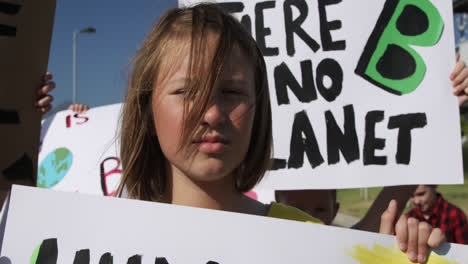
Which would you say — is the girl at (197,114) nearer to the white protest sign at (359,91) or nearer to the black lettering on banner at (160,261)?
the black lettering on banner at (160,261)

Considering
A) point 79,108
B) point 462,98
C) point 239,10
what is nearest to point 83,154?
point 79,108

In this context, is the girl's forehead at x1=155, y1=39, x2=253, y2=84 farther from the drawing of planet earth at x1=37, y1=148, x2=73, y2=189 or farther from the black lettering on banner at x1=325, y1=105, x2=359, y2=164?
the drawing of planet earth at x1=37, y1=148, x2=73, y2=189

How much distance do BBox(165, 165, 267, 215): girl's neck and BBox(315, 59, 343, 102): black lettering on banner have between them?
2.39 feet

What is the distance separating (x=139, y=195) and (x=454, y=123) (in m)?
1.14

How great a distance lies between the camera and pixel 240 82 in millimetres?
998

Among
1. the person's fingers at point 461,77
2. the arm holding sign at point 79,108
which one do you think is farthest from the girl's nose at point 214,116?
the arm holding sign at point 79,108

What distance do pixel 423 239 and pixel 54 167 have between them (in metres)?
2.47

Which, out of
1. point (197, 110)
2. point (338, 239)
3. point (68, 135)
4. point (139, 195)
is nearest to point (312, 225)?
point (338, 239)

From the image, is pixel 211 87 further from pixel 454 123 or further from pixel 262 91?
pixel 454 123

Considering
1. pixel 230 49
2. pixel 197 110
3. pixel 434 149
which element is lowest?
pixel 434 149

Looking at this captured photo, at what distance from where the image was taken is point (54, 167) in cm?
270

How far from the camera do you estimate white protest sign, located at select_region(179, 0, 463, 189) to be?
1.54 meters

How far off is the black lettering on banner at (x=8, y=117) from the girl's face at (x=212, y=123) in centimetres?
38

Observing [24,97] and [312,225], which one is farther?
[24,97]
